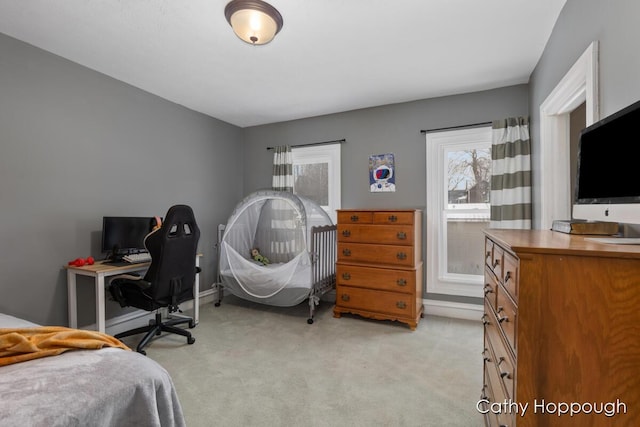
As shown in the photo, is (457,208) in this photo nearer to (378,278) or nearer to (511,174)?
(511,174)

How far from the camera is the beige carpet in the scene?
1703mm

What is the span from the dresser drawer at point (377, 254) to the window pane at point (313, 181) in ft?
3.08

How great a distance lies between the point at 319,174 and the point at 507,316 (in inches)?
125

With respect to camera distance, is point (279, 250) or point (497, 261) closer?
point (497, 261)

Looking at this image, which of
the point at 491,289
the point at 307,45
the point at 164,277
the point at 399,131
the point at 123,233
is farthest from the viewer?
the point at 399,131

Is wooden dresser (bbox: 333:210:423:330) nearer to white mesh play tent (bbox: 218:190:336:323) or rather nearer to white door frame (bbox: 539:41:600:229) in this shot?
white mesh play tent (bbox: 218:190:336:323)

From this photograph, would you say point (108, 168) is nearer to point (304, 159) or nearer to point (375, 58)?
point (304, 159)

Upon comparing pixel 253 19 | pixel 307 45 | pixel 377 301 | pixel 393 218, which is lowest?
pixel 377 301

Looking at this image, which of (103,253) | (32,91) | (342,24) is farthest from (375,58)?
(103,253)

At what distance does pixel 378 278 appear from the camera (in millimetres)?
3039

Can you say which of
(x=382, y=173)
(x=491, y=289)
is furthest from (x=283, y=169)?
(x=491, y=289)

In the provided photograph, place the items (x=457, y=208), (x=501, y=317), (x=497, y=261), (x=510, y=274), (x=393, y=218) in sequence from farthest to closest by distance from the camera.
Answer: (x=457, y=208)
(x=393, y=218)
(x=497, y=261)
(x=501, y=317)
(x=510, y=274)

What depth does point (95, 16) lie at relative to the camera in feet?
6.33

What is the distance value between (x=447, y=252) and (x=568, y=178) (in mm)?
1412
